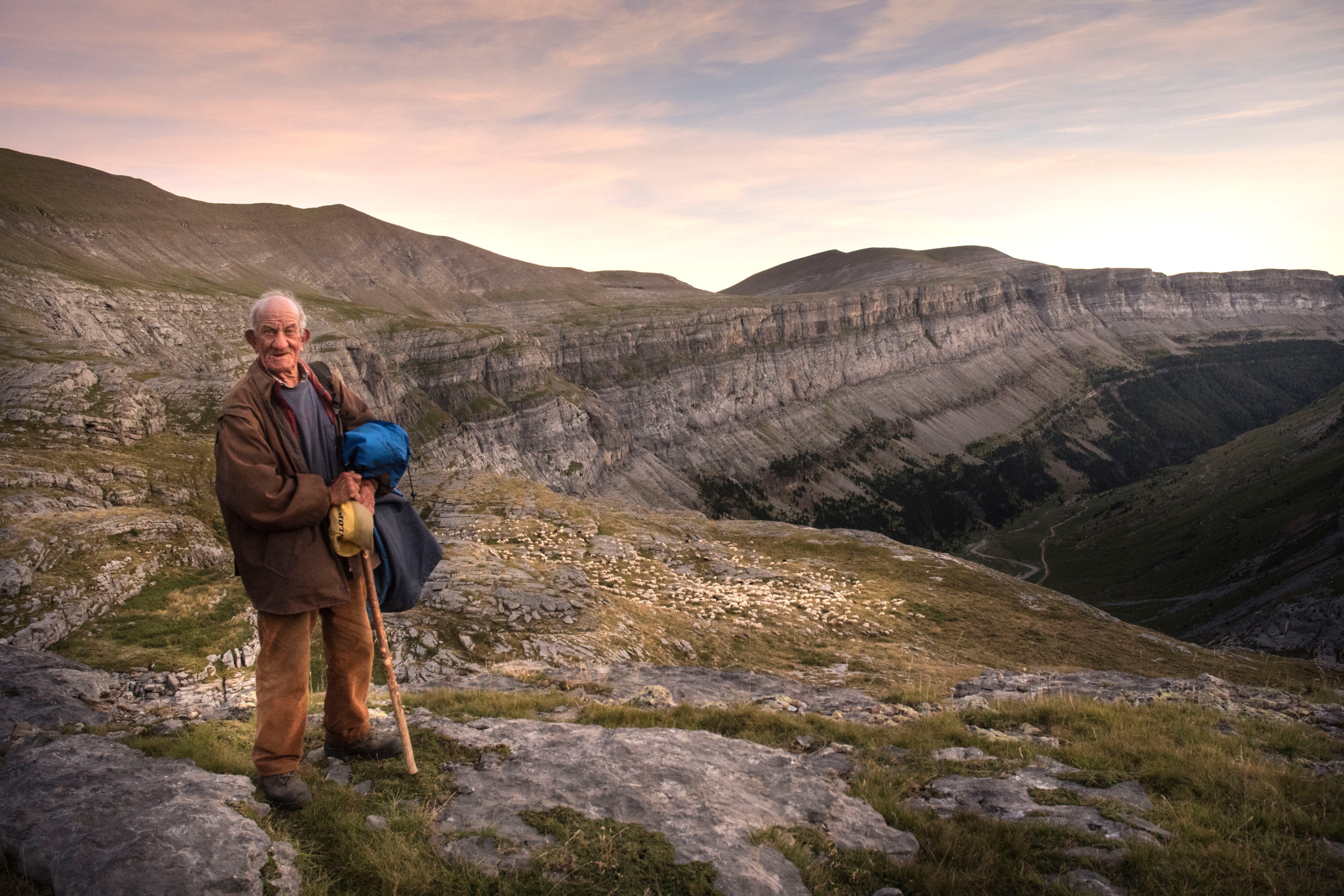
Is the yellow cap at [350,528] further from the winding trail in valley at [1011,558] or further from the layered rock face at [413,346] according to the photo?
the winding trail in valley at [1011,558]

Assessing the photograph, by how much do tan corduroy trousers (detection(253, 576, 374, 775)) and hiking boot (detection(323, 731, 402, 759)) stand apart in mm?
56

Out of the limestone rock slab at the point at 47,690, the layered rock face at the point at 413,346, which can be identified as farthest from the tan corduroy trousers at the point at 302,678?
the layered rock face at the point at 413,346

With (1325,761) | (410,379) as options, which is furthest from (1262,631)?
(410,379)

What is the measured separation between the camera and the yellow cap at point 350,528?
630 centimetres

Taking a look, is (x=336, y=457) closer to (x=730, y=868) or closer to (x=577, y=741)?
(x=577, y=741)

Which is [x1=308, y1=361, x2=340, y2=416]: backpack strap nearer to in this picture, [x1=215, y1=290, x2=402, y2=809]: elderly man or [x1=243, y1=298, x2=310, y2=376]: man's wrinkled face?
[x1=215, y1=290, x2=402, y2=809]: elderly man

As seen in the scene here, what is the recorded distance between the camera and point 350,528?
6.31 metres

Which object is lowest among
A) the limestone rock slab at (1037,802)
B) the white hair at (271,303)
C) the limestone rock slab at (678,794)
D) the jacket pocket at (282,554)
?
the limestone rock slab at (1037,802)

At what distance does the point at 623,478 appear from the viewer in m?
130

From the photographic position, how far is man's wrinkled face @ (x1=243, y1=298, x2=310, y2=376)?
6.53m

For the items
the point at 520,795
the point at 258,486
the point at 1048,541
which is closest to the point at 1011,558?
the point at 1048,541

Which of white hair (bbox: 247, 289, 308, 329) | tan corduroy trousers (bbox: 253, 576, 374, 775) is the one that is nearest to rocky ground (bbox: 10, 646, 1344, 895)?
tan corduroy trousers (bbox: 253, 576, 374, 775)

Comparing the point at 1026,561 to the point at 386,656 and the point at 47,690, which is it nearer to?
the point at 386,656

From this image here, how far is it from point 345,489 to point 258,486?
0.73 metres
